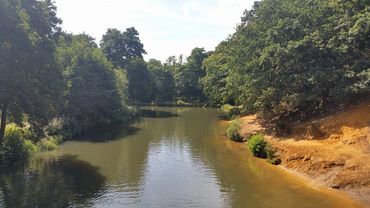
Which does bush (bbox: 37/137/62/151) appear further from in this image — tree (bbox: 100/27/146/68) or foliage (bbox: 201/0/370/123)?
tree (bbox: 100/27/146/68)

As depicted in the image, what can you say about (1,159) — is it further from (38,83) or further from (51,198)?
(51,198)

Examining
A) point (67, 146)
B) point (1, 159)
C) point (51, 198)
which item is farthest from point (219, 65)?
point (51, 198)

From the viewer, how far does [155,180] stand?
96.4 ft

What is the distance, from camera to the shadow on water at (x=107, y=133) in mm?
48281

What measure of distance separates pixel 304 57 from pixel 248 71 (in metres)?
7.77

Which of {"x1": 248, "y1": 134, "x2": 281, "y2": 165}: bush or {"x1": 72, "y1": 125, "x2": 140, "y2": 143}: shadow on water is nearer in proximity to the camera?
{"x1": 248, "y1": 134, "x2": 281, "y2": 165}: bush

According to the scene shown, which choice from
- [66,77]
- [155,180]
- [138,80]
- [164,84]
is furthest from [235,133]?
[164,84]

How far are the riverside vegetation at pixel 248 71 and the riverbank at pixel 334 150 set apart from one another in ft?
6.88

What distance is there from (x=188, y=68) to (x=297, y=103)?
77.2 metres

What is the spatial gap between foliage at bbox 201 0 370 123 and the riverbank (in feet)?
8.76

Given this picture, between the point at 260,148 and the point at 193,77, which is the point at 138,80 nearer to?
the point at 193,77

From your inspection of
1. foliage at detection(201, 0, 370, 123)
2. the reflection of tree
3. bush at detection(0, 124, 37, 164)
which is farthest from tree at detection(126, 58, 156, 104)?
the reflection of tree

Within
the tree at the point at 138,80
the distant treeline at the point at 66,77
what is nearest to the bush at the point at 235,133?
the distant treeline at the point at 66,77

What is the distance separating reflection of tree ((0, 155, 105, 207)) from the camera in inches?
943
